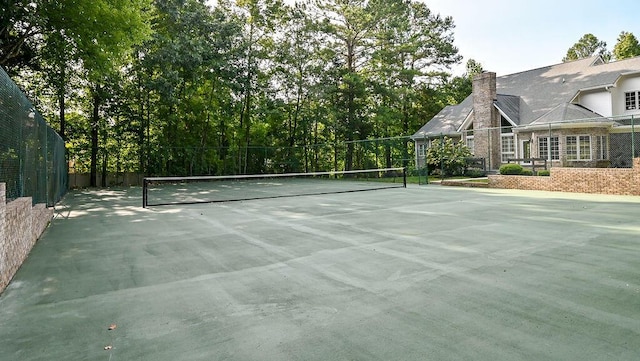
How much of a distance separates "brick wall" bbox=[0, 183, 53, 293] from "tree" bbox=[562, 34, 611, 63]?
205 ft

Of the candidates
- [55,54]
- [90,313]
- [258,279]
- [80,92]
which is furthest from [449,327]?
[80,92]

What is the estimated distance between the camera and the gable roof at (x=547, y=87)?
22128 millimetres

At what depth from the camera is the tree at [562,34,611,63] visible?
52.0m

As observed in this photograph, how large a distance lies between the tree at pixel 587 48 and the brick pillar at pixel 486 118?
37.3m

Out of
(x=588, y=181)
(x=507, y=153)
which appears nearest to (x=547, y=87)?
(x=507, y=153)

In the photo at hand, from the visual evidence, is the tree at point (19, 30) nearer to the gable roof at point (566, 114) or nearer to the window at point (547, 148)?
the gable roof at point (566, 114)

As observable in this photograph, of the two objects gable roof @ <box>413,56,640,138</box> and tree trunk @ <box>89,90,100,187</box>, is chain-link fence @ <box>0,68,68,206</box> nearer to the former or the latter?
tree trunk @ <box>89,90,100,187</box>

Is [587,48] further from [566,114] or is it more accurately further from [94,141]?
[94,141]

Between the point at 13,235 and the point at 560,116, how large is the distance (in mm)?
23959

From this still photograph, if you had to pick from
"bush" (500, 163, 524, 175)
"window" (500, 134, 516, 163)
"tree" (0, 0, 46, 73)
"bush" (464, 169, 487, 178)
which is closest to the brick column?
"tree" (0, 0, 46, 73)

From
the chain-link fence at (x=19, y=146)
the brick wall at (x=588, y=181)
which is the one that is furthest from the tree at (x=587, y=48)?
the chain-link fence at (x=19, y=146)

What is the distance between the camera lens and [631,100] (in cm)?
2159

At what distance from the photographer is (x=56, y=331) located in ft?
9.39

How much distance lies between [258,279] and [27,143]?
596 centimetres
